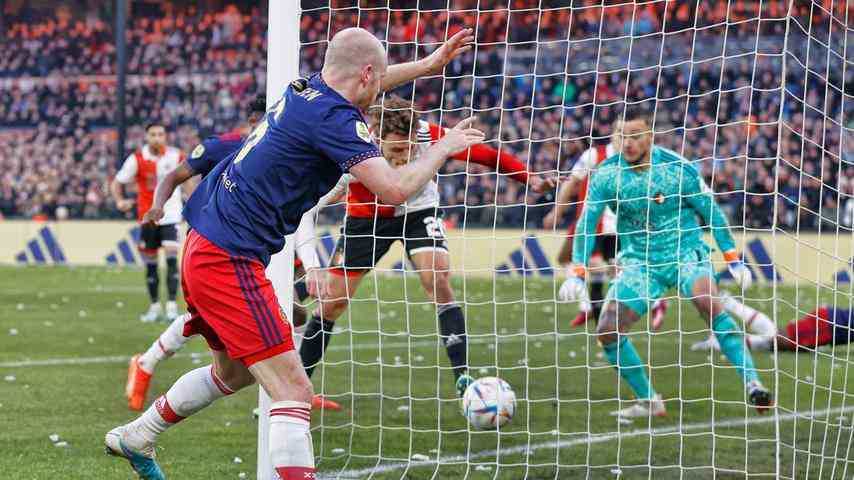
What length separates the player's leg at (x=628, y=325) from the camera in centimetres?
681

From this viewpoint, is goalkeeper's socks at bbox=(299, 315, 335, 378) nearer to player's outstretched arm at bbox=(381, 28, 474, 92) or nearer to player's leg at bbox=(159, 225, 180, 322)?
player's outstretched arm at bbox=(381, 28, 474, 92)

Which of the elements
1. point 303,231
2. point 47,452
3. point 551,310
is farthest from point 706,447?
point 551,310

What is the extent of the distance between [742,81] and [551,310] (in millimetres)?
8490

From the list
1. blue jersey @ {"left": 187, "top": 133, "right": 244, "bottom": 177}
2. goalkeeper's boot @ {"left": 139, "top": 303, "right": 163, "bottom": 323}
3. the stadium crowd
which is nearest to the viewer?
blue jersey @ {"left": 187, "top": 133, "right": 244, "bottom": 177}

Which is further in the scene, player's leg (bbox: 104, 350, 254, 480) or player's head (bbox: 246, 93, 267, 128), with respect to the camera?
player's head (bbox: 246, 93, 267, 128)

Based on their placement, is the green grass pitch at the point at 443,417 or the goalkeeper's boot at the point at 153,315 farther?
the goalkeeper's boot at the point at 153,315

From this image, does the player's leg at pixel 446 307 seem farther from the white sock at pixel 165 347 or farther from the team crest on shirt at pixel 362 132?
the team crest on shirt at pixel 362 132

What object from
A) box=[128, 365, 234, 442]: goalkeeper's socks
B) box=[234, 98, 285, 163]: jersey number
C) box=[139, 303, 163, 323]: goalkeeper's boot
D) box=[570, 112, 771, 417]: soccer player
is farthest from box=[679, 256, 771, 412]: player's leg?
box=[139, 303, 163, 323]: goalkeeper's boot

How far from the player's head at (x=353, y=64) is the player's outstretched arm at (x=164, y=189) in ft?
7.76

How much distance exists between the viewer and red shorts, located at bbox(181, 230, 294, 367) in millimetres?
4008

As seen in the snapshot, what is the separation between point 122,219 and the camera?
20.8 metres

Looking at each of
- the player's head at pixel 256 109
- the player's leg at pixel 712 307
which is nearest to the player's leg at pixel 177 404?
the player's leg at pixel 712 307

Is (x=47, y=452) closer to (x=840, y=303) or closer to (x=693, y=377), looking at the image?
(x=693, y=377)

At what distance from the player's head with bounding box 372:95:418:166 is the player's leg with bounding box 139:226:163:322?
5.71 meters
